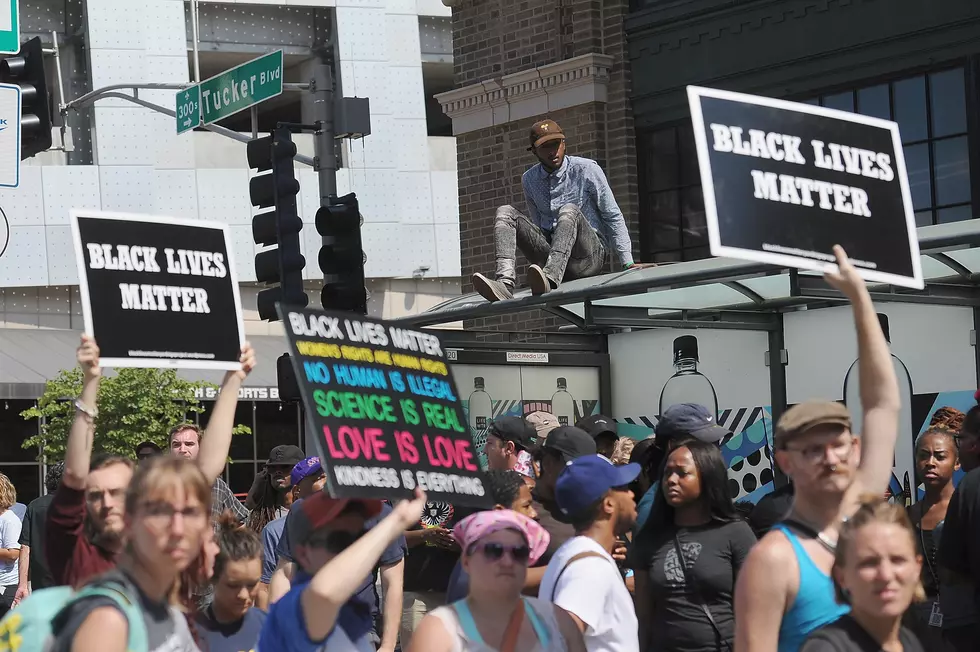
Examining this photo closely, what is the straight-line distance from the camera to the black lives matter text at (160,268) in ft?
20.3

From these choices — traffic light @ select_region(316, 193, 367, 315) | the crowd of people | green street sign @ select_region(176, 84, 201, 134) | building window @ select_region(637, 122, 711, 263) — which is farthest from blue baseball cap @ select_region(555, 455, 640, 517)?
green street sign @ select_region(176, 84, 201, 134)

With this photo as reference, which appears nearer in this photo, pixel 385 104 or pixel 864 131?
pixel 864 131

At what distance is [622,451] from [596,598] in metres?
4.60

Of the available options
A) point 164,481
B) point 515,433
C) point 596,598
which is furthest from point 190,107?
point 164,481

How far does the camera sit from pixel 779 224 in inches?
208

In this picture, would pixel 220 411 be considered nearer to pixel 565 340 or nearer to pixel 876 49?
pixel 565 340

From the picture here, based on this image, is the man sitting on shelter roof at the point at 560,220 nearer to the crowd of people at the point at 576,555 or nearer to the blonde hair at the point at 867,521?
the crowd of people at the point at 576,555

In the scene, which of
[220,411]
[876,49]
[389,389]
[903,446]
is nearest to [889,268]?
[389,389]

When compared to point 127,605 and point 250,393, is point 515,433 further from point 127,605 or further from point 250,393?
point 250,393

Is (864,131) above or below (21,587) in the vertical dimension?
above

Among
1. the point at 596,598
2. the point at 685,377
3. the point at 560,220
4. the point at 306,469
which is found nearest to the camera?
the point at 596,598

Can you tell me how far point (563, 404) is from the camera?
13.8m

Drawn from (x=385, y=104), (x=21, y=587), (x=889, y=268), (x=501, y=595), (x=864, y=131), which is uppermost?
(x=385, y=104)

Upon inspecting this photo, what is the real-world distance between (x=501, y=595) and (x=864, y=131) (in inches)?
90.5
